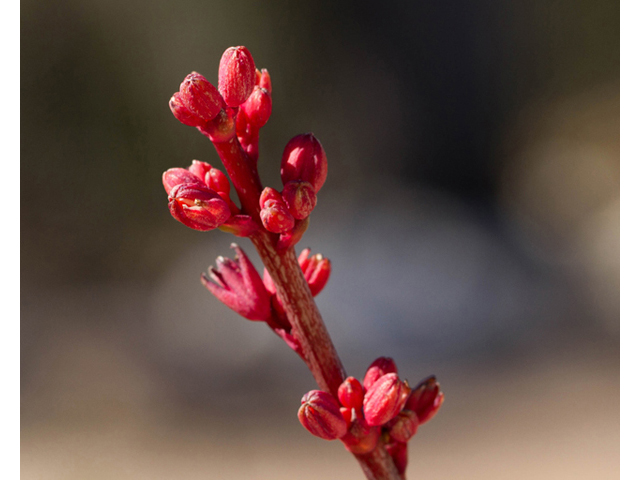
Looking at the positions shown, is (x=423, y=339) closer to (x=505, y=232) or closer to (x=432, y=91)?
(x=505, y=232)

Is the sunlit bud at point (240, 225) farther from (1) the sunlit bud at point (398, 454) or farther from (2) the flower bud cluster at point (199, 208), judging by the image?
(1) the sunlit bud at point (398, 454)

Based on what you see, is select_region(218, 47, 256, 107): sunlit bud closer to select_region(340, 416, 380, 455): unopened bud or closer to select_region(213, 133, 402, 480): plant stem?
select_region(213, 133, 402, 480): plant stem

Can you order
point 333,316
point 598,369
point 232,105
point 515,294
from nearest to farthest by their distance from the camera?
1. point 232,105
2. point 598,369
3. point 333,316
4. point 515,294

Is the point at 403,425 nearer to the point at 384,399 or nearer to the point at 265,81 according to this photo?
the point at 384,399

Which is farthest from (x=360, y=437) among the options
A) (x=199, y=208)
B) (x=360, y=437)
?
(x=199, y=208)

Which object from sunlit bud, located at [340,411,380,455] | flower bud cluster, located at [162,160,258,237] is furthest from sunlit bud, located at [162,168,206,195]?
sunlit bud, located at [340,411,380,455]

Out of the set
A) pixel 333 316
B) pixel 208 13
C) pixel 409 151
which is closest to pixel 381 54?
pixel 409 151
